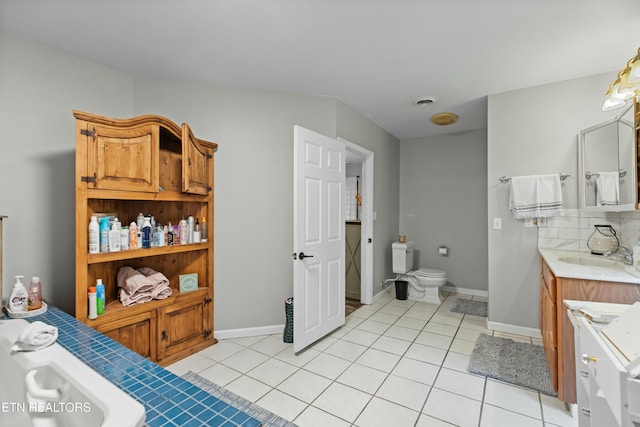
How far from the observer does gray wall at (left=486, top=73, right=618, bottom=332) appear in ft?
8.61

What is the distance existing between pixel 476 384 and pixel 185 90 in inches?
135

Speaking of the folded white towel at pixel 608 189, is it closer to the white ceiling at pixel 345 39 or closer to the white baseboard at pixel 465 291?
the white ceiling at pixel 345 39

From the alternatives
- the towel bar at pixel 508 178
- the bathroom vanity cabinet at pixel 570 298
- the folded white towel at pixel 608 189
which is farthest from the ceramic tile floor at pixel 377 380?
the towel bar at pixel 508 178

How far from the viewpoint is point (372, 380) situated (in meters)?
2.08

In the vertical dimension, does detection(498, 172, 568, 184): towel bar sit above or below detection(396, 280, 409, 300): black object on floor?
above

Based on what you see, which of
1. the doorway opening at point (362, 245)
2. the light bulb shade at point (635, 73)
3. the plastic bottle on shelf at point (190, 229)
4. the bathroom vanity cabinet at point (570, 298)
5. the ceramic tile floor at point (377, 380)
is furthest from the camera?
the doorway opening at point (362, 245)

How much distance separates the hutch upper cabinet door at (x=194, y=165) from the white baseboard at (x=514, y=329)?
316 cm

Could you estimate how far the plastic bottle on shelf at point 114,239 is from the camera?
1.97 meters

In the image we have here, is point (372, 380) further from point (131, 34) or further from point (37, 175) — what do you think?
point (131, 34)

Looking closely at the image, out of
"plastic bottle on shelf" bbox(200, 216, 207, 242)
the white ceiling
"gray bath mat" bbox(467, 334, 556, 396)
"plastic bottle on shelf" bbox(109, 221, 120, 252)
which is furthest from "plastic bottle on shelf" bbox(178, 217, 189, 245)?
"gray bath mat" bbox(467, 334, 556, 396)

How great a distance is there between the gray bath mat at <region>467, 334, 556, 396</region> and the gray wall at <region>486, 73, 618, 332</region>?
39 centimetres

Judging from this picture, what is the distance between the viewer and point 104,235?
196 cm

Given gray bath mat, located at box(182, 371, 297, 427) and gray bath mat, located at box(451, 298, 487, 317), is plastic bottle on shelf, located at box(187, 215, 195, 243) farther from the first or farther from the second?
gray bath mat, located at box(451, 298, 487, 317)

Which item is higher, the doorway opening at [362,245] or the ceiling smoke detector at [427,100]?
the ceiling smoke detector at [427,100]
